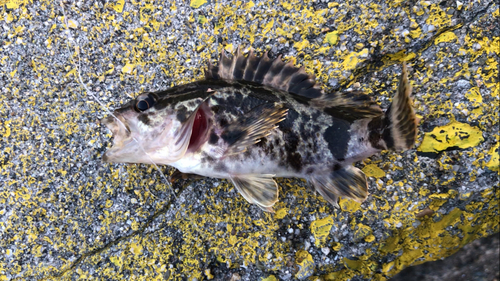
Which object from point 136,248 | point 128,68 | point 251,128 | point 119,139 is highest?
point 251,128

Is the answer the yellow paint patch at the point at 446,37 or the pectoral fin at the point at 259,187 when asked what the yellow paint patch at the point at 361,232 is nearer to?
the pectoral fin at the point at 259,187

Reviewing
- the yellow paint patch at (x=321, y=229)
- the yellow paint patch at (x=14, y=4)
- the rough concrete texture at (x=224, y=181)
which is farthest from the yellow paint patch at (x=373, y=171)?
the yellow paint patch at (x=14, y=4)

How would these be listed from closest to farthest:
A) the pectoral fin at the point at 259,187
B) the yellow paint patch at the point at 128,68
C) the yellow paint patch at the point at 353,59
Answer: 1. the pectoral fin at the point at 259,187
2. the yellow paint patch at the point at 353,59
3. the yellow paint patch at the point at 128,68

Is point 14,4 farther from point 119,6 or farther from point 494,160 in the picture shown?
point 494,160

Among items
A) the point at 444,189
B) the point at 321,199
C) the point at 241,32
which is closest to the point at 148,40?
the point at 241,32

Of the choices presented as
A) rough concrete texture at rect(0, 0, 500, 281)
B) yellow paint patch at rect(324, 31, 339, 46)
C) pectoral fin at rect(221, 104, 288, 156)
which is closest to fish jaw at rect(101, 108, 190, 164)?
pectoral fin at rect(221, 104, 288, 156)

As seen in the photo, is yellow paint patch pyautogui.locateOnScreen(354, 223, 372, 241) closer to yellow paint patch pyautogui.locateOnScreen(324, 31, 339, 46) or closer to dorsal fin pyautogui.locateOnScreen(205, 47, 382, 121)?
dorsal fin pyautogui.locateOnScreen(205, 47, 382, 121)

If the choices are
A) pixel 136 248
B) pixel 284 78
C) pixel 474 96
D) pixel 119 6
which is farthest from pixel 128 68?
pixel 474 96

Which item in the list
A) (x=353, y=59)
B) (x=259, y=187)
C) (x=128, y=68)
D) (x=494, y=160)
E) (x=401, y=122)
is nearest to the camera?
(x=401, y=122)
